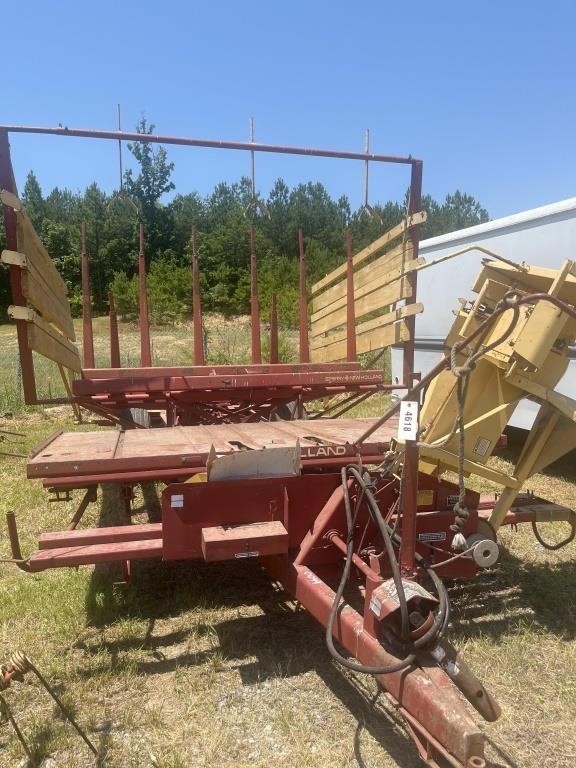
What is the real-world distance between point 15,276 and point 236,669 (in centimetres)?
217

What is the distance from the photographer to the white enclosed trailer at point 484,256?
5531 millimetres

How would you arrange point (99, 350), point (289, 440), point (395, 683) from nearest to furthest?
point (395, 683), point (289, 440), point (99, 350)

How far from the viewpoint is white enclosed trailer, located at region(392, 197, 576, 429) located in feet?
18.1

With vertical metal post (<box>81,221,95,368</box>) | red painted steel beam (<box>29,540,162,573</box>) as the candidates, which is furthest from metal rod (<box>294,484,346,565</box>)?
vertical metal post (<box>81,221,95,368</box>)

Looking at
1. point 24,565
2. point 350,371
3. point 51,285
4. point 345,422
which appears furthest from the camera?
point 350,371

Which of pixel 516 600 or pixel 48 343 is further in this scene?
pixel 516 600

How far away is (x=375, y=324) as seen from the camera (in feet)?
15.7

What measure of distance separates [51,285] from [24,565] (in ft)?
6.37

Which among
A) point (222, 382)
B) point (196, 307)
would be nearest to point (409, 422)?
point (222, 382)

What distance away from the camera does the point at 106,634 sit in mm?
3227

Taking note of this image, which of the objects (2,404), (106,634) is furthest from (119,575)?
(2,404)

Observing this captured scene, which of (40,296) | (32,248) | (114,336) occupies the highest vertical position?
(32,248)

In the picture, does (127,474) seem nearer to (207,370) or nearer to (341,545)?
(341,545)

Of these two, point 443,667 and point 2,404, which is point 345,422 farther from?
point 2,404
